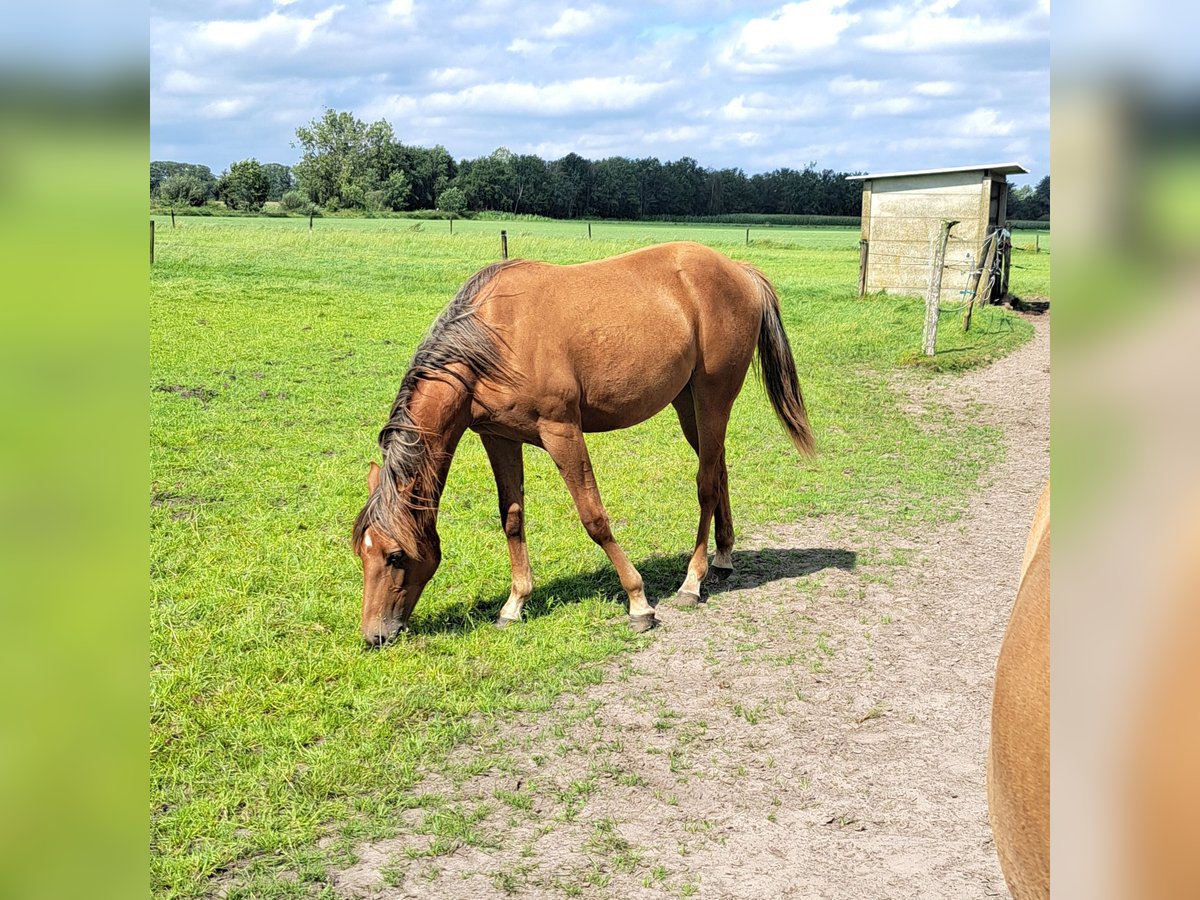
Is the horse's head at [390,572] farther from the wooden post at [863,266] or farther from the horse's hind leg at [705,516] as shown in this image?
the wooden post at [863,266]

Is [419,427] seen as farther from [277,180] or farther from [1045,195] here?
[277,180]

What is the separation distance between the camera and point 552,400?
5062 millimetres

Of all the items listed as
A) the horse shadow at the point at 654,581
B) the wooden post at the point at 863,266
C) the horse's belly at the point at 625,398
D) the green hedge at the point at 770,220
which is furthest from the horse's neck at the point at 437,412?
the green hedge at the point at 770,220

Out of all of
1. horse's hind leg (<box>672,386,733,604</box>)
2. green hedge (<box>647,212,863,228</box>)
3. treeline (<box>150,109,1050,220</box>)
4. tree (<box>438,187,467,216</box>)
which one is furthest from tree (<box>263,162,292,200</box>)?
horse's hind leg (<box>672,386,733,604</box>)

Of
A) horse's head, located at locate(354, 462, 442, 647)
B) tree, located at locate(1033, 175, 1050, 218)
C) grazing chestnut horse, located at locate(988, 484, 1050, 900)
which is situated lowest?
horse's head, located at locate(354, 462, 442, 647)

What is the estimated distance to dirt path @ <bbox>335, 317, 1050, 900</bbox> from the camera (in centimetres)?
333

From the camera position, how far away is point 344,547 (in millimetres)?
6539

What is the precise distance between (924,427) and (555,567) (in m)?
5.79

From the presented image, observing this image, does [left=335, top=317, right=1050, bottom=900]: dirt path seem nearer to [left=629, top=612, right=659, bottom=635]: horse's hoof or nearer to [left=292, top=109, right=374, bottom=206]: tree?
[left=629, top=612, right=659, bottom=635]: horse's hoof

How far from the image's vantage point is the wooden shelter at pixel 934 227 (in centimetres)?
1916

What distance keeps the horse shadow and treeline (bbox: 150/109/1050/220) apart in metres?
35.7

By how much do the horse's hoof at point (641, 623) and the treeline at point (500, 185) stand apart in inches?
1436

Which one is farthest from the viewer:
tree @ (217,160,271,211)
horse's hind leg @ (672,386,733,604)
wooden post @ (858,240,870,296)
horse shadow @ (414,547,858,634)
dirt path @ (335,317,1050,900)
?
tree @ (217,160,271,211)

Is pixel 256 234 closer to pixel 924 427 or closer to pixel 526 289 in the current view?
pixel 924 427
